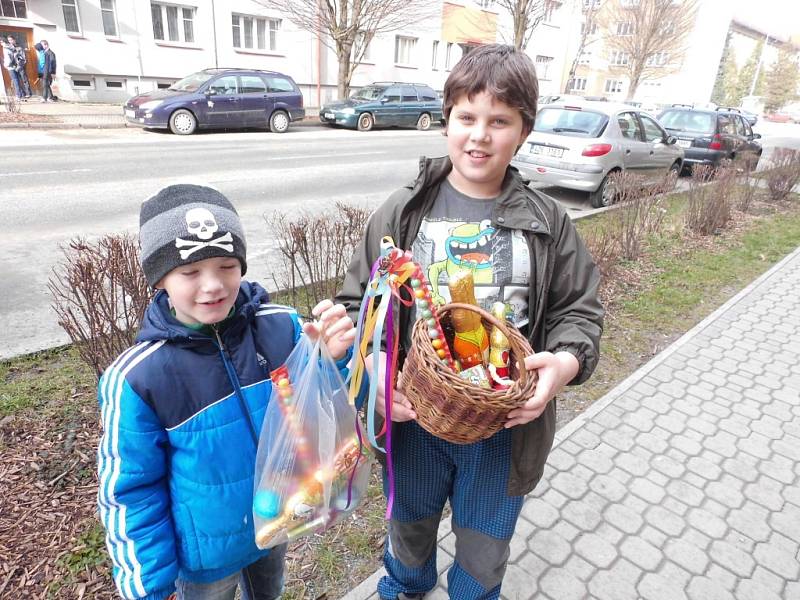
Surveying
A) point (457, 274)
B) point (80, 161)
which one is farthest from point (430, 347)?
point (80, 161)

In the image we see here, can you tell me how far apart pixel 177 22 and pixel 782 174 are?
20286 mm

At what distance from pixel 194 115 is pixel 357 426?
14.5 metres

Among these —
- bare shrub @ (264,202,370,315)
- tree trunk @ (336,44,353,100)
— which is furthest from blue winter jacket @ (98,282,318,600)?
tree trunk @ (336,44,353,100)

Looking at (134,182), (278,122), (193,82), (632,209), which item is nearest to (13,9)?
(193,82)

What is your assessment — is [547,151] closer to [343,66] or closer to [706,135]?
[706,135]

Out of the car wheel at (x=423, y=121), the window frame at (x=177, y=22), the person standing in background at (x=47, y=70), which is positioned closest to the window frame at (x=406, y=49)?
the car wheel at (x=423, y=121)

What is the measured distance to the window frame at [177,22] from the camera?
1934 centimetres

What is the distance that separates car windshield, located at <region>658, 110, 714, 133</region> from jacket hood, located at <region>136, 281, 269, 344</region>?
13789 millimetres

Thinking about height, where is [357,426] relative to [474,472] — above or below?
above

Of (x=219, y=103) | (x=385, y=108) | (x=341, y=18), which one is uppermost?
(x=341, y=18)

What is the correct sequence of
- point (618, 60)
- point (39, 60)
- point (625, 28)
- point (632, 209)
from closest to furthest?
point (632, 209)
point (39, 60)
point (625, 28)
point (618, 60)

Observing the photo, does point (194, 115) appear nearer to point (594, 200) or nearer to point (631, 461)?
point (594, 200)

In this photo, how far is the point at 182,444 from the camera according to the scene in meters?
1.36

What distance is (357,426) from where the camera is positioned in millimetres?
1559
